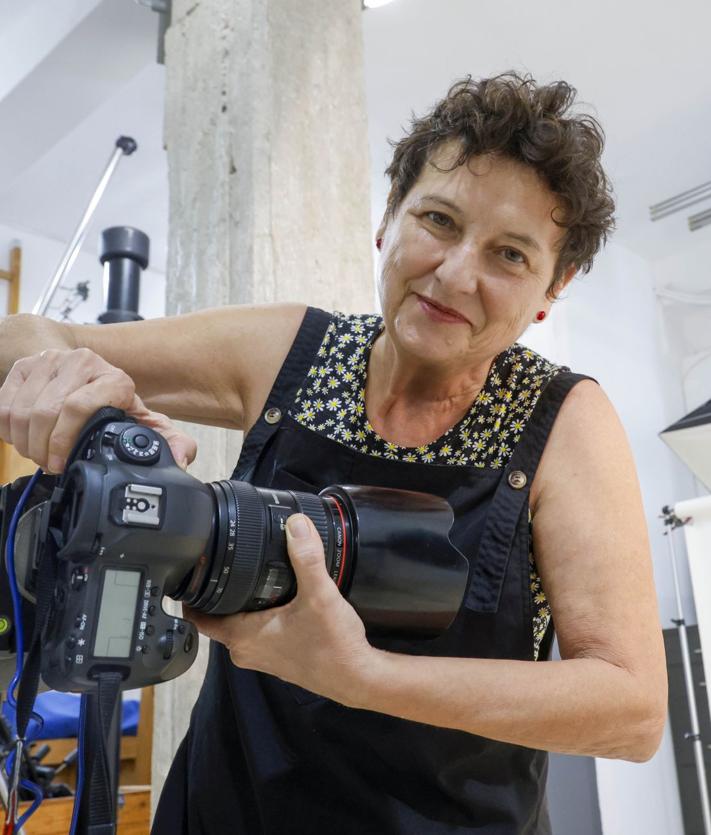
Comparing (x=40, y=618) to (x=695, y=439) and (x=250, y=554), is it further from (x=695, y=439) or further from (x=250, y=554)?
(x=695, y=439)

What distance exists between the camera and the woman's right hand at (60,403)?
64 centimetres

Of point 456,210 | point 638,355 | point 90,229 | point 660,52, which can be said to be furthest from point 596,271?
point 456,210

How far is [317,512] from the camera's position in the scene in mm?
672

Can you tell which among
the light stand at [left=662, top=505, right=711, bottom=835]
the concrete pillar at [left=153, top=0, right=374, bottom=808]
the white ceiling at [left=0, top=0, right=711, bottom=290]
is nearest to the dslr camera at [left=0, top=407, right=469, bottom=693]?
the concrete pillar at [left=153, top=0, right=374, bottom=808]

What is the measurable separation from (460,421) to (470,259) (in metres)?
0.15

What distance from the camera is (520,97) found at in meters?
0.84

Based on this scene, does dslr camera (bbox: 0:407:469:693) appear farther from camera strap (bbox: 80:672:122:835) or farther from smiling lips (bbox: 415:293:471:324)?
smiling lips (bbox: 415:293:471:324)

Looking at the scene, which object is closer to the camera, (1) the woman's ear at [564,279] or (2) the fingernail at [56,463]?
(2) the fingernail at [56,463]

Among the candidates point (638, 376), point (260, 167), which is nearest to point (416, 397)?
point (260, 167)

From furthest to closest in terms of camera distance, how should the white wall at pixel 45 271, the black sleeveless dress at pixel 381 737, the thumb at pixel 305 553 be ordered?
the white wall at pixel 45 271
the black sleeveless dress at pixel 381 737
the thumb at pixel 305 553

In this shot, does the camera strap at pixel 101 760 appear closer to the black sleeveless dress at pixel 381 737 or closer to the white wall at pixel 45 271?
the black sleeveless dress at pixel 381 737

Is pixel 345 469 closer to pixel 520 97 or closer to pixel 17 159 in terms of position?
pixel 520 97

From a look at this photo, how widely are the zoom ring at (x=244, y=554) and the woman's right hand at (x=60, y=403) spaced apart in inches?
3.3

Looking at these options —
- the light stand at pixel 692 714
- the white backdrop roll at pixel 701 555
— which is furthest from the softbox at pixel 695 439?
the white backdrop roll at pixel 701 555
